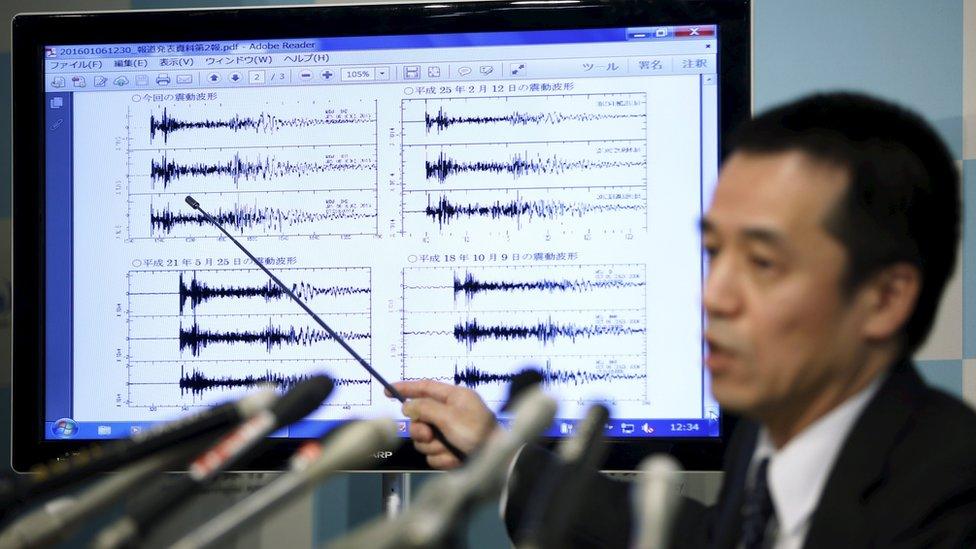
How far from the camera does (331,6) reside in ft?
5.10

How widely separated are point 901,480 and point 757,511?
135 mm

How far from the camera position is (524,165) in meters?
1.53

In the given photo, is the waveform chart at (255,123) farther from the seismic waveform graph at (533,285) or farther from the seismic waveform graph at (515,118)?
the seismic waveform graph at (533,285)

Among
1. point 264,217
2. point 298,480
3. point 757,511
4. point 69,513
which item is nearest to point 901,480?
point 757,511

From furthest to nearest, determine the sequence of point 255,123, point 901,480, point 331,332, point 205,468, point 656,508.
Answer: point 255,123
point 331,332
point 901,480
point 205,468
point 656,508

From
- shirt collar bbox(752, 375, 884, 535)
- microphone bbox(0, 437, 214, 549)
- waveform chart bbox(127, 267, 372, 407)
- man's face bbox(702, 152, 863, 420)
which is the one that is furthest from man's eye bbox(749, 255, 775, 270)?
waveform chart bbox(127, 267, 372, 407)

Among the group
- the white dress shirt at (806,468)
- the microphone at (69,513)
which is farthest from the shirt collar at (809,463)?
the microphone at (69,513)

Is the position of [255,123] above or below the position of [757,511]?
above

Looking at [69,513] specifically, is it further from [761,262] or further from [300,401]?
[761,262]

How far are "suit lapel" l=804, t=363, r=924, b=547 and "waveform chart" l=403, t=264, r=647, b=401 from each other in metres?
0.51

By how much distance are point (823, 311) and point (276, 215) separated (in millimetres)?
822

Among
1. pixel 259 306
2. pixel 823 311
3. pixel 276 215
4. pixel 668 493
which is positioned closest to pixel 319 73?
pixel 276 215

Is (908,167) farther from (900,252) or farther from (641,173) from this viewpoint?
(641,173)

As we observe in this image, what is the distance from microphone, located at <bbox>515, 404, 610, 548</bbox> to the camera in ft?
1.97
